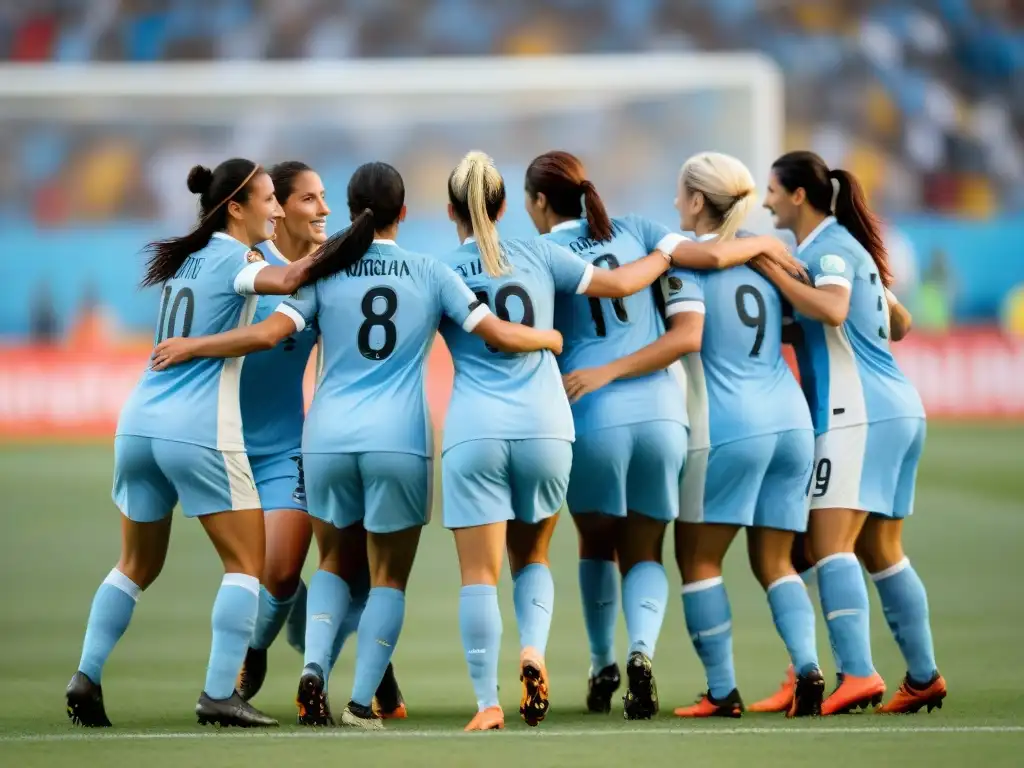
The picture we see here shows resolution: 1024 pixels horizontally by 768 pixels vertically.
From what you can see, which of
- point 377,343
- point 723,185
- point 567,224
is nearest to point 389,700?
point 377,343

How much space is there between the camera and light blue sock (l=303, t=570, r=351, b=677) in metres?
5.44

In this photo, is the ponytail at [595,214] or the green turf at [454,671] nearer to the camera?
the green turf at [454,671]

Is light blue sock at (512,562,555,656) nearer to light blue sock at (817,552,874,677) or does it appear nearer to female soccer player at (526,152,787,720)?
female soccer player at (526,152,787,720)

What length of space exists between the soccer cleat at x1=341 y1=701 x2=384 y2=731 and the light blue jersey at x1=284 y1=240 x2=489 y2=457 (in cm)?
83

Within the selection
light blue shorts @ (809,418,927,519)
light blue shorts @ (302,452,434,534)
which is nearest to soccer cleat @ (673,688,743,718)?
light blue shorts @ (809,418,927,519)

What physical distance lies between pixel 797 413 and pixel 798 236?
0.73 metres

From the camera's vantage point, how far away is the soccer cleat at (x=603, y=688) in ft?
19.6

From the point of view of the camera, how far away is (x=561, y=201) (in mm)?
5809

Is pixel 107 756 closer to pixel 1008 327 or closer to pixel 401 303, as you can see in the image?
pixel 401 303

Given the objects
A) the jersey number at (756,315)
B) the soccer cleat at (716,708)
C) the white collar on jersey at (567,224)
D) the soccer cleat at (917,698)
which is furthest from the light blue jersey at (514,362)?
the soccer cleat at (917,698)

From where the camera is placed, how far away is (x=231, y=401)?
550 cm

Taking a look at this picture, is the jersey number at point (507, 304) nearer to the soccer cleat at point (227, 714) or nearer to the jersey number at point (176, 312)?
the jersey number at point (176, 312)

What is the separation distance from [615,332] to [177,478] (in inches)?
61.6

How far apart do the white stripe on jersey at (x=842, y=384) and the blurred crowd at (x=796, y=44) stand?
18679 millimetres
